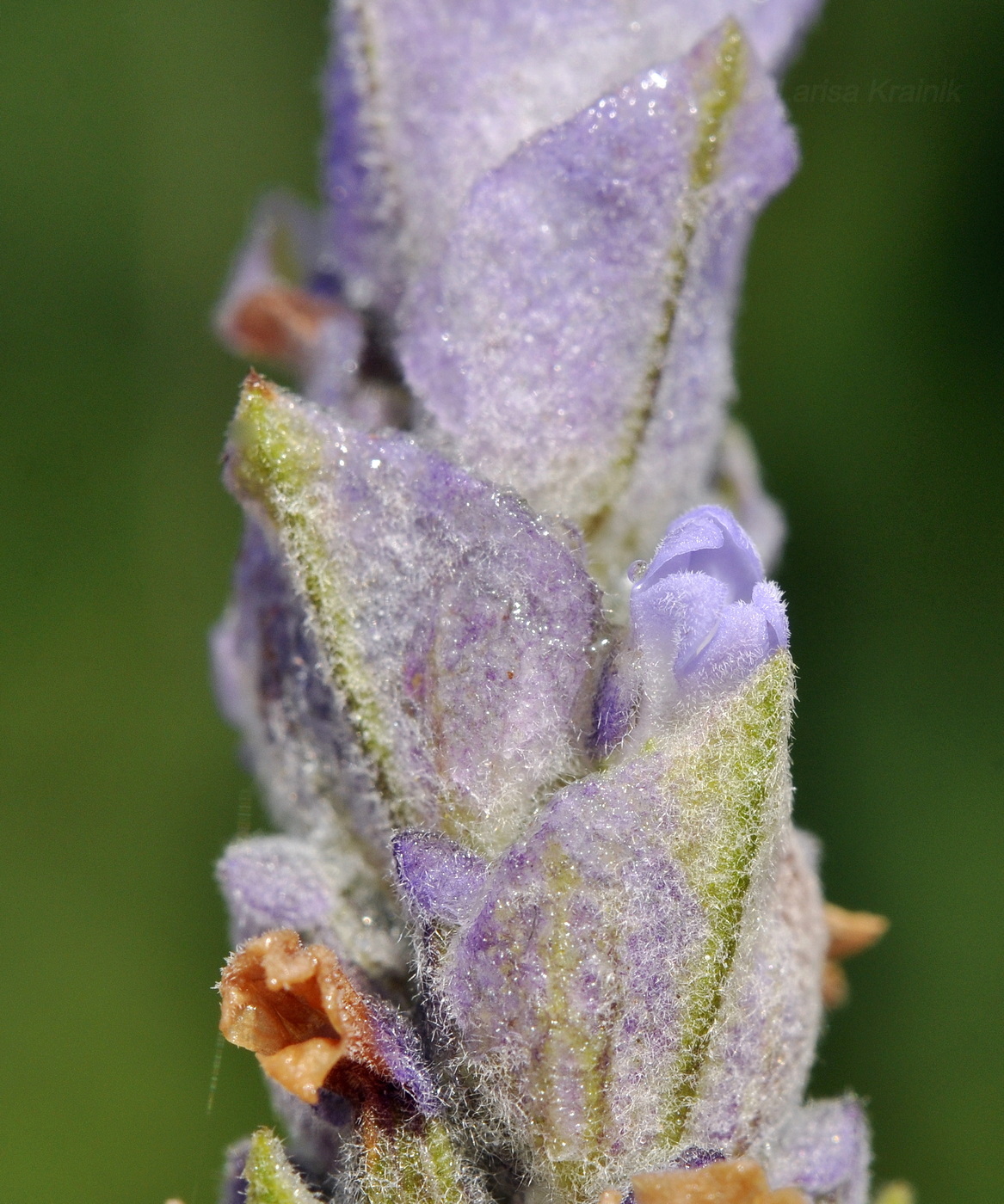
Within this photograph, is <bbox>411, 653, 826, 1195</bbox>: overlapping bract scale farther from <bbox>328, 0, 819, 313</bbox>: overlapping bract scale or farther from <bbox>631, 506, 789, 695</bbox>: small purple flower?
<bbox>328, 0, 819, 313</bbox>: overlapping bract scale

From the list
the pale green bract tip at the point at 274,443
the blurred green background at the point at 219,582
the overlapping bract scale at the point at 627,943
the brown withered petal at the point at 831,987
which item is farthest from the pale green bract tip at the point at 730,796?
the blurred green background at the point at 219,582

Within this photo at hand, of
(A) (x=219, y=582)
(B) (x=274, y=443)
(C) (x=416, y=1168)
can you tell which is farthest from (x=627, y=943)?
(A) (x=219, y=582)

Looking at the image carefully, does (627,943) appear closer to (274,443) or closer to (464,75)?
(274,443)

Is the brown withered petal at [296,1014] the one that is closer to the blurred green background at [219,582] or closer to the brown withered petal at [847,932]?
the brown withered petal at [847,932]

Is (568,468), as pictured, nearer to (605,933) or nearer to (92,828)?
(605,933)

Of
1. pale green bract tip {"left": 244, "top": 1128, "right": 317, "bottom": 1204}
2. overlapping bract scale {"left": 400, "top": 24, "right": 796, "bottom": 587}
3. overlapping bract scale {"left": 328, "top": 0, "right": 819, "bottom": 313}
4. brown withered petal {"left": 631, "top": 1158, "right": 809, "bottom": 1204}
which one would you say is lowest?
pale green bract tip {"left": 244, "top": 1128, "right": 317, "bottom": 1204}

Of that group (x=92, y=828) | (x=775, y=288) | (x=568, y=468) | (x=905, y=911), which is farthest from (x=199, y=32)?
(x=568, y=468)

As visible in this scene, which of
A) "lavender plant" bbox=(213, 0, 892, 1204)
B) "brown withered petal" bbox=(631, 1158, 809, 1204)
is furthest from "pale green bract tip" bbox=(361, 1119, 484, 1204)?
"brown withered petal" bbox=(631, 1158, 809, 1204)
